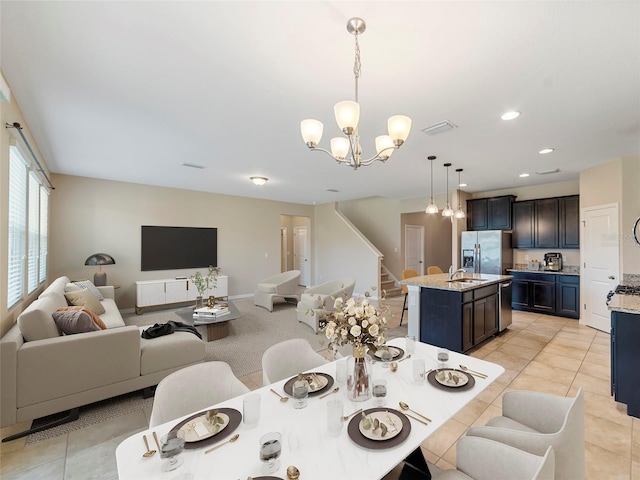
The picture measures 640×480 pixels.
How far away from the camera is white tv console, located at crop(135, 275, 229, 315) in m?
5.72

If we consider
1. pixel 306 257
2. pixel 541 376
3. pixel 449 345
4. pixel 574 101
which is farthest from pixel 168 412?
pixel 306 257

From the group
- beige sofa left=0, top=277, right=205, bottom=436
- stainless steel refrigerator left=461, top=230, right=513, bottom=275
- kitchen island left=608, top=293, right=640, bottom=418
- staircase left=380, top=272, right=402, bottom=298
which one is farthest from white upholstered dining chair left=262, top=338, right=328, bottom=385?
staircase left=380, top=272, right=402, bottom=298

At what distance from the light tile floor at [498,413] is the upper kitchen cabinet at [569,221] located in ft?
7.98

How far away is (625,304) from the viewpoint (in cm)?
259

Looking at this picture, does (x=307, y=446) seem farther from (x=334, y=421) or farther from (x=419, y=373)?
(x=419, y=373)

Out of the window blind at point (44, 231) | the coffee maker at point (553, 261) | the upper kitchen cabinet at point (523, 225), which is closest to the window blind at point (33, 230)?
the window blind at point (44, 231)

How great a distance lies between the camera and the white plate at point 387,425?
114 centimetres

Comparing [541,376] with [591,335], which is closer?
[541,376]

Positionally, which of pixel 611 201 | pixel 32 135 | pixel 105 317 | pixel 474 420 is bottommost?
pixel 474 420

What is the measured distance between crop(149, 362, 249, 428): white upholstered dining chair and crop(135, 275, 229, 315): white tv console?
16.2 feet

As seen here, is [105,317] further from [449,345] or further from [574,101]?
[574,101]

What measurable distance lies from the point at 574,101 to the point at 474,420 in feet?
9.76

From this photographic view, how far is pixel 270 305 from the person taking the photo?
19.5ft

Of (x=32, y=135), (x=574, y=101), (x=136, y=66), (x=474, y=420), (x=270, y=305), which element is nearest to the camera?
(x=136, y=66)
